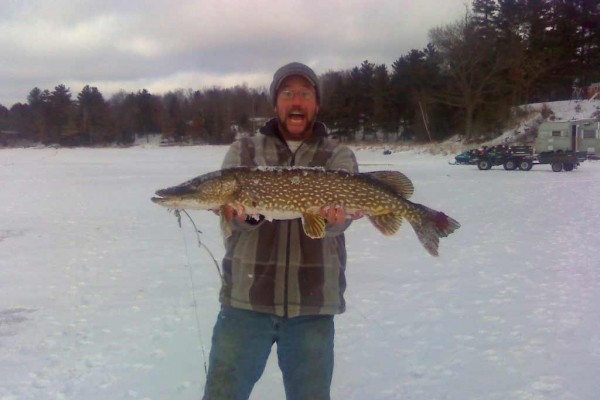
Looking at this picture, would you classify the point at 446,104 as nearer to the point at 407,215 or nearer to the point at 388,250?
the point at 388,250

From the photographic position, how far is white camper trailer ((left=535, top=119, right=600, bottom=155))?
3025 cm

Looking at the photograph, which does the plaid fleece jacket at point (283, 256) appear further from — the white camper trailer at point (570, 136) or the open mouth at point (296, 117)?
the white camper trailer at point (570, 136)

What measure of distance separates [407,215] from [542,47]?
49.5 m

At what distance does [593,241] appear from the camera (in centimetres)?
933

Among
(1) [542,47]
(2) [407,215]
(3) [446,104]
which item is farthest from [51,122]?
(2) [407,215]

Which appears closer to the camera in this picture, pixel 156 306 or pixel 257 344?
pixel 257 344

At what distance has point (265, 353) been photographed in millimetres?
2781

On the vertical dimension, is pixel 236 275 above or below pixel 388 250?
above

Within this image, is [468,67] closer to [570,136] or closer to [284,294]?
[570,136]

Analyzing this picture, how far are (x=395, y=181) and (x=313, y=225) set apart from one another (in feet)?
2.09

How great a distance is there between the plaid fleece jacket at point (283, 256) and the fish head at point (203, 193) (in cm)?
10

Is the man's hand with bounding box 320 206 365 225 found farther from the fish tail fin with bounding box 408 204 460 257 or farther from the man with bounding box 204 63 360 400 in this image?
the fish tail fin with bounding box 408 204 460 257

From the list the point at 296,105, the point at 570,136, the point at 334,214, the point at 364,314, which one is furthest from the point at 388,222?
the point at 570,136

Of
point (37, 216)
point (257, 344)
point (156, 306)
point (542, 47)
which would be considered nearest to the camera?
point (257, 344)
